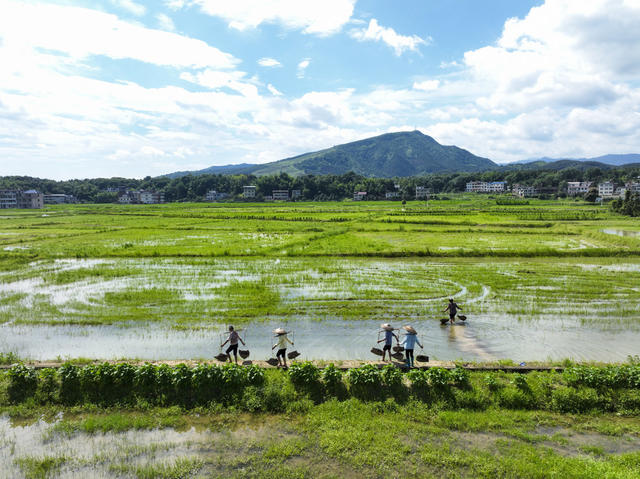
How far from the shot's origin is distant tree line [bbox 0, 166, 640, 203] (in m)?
158

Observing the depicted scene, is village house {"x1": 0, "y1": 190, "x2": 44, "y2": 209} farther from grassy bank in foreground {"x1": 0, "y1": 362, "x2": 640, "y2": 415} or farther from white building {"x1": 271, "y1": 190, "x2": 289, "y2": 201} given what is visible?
grassy bank in foreground {"x1": 0, "y1": 362, "x2": 640, "y2": 415}

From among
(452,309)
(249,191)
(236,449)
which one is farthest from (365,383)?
(249,191)

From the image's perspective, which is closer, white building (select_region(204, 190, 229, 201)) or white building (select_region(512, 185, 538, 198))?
white building (select_region(512, 185, 538, 198))

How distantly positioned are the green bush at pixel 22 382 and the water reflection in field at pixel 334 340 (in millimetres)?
2464

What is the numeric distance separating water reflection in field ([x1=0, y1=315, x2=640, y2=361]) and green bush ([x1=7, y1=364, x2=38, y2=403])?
2.46 meters

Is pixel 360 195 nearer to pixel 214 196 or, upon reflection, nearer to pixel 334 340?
pixel 214 196

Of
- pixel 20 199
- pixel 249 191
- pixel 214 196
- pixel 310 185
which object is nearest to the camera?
pixel 20 199

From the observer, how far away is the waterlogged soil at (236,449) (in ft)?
24.9

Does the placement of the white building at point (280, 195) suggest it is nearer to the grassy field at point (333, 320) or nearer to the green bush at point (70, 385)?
the grassy field at point (333, 320)

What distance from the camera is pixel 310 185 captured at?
161000 mm

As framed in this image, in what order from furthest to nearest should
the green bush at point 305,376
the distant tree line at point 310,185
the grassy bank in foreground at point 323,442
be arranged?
the distant tree line at point 310,185, the green bush at point 305,376, the grassy bank in foreground at point 323,442

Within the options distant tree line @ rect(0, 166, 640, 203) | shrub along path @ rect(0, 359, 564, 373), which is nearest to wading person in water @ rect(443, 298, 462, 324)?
shrub along path @ rect(0, 359, 564, 373)

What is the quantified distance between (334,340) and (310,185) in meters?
150

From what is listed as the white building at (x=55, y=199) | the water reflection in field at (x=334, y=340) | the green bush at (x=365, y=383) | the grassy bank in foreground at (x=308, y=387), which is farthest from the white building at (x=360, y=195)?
the green bush at (x=365, y=383)
